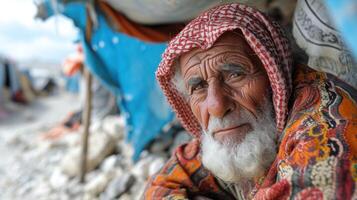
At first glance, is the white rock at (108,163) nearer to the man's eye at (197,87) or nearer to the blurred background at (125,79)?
the blurred background at (125,79)

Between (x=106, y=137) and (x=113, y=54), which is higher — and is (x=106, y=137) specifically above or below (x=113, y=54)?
below

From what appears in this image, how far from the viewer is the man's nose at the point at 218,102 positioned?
5.74 feet

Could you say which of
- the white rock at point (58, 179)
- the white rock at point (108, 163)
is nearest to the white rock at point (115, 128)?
the white rock at point (108, 163)

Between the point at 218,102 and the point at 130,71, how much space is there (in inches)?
82.1

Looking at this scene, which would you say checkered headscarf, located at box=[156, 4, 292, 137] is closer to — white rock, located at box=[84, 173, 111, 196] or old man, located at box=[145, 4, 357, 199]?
old man, located at box=[145, 4, 357, 199]

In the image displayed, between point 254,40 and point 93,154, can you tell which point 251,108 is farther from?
point 93,154

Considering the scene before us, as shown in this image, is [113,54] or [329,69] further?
[113,54]

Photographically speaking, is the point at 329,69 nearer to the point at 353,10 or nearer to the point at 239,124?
the point at 239,124

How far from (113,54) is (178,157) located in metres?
1.66

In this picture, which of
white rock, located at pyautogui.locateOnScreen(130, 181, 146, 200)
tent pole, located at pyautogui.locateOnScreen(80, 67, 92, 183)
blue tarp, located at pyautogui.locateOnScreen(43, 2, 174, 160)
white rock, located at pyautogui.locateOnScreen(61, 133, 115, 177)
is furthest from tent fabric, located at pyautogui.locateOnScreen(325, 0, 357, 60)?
white rock, located at pyautogui.locateOnScreen(61, 133, 115, 177)

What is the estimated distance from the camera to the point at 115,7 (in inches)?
117

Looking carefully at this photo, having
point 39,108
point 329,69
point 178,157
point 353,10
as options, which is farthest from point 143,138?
point 39,108

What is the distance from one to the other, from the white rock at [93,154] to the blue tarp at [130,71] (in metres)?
0.78

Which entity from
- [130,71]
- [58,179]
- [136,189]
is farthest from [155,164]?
[58,179]
